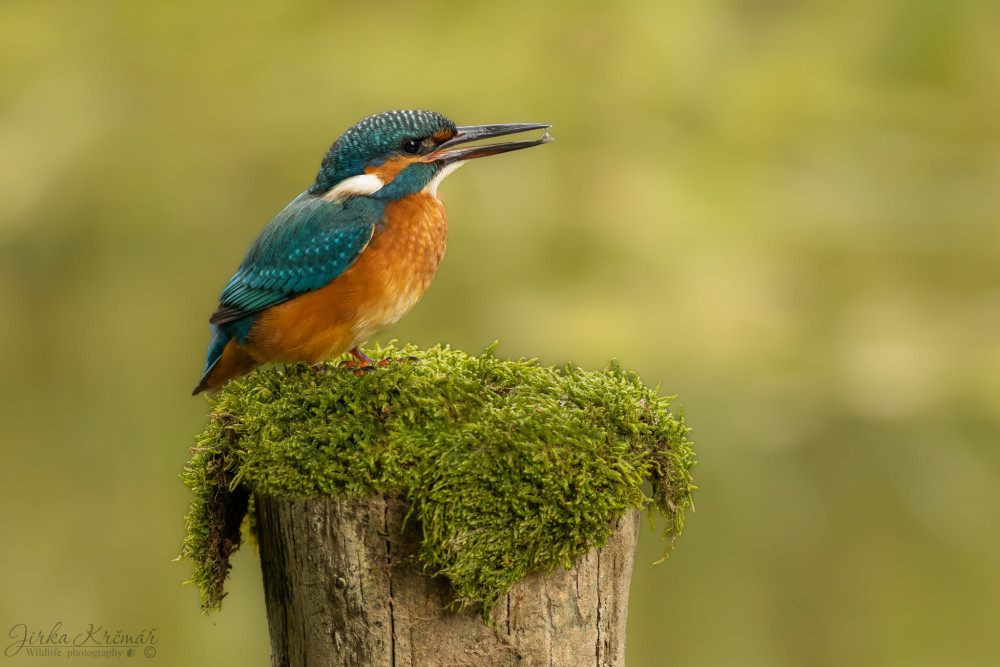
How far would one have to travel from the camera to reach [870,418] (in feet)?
16.0

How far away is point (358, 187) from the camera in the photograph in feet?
9.02

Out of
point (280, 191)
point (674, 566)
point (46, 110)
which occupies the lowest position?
point (674, 566)

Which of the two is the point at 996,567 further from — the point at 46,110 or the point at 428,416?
the point at 46,110

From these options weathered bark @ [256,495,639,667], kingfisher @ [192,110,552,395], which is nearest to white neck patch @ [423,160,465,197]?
kingfisher @ [192,110,552,395]

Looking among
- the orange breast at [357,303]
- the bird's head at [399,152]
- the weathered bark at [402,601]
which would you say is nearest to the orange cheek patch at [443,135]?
the bird's head at [399,152]

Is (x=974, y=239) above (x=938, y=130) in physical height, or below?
below

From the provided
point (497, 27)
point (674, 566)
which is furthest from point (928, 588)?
point (497, 27)

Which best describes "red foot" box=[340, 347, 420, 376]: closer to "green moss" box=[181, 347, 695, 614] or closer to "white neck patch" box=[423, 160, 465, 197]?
"green moss" box=[181, 347, 695, 614]

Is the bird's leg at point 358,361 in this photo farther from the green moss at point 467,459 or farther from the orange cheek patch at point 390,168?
the orange cheek patch at point 390,168

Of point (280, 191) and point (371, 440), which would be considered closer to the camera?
point (371, 440)

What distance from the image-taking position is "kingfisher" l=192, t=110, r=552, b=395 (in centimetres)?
267

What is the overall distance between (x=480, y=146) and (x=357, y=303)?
55cm

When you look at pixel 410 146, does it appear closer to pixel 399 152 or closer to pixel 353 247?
pixel 399 152

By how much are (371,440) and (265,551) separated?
384 mm
